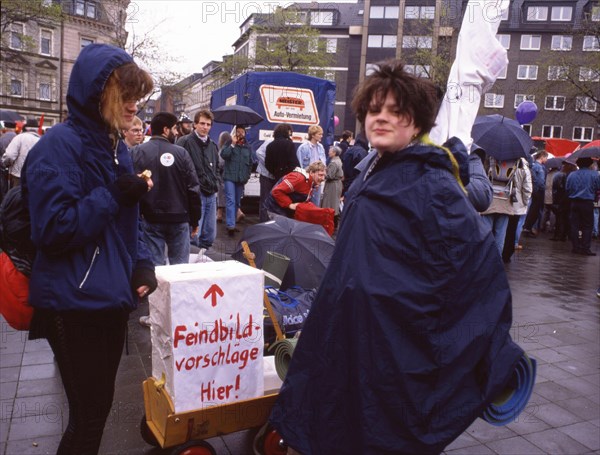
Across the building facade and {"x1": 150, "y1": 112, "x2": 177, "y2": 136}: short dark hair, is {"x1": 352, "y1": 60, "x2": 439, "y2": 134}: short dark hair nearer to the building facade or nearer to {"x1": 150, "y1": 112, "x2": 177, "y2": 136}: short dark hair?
{"x1": 150, "y1": 112, "x2": 177, "y2": 136}: short dark hair

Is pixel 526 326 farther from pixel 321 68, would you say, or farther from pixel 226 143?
pixel 321 68

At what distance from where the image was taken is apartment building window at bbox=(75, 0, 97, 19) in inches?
2277

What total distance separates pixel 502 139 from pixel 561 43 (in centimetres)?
5264

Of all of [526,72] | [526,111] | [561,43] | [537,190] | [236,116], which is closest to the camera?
[236,116]

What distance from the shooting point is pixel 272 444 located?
326 cm

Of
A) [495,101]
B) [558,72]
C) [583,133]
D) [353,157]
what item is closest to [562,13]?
[495,101]

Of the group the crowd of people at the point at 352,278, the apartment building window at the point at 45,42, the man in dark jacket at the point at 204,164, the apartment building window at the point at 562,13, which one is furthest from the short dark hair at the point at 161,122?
the apartment building window at the point at 562,13

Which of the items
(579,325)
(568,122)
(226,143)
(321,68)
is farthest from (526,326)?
(568,122)

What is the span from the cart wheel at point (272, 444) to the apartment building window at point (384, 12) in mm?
60167

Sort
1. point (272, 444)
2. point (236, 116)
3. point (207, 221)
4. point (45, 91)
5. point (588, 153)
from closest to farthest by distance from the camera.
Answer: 1. point (272, 444)
2. point (207, 221)
3. point (236, 116)
4. point (588, 153)
5. point (45, 91)

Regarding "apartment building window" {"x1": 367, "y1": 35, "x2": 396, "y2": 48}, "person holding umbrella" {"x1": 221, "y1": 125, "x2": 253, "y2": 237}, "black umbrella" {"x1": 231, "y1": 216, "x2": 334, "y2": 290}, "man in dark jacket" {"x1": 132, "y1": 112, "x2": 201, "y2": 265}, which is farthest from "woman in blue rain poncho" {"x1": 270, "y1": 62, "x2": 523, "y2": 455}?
"apartment building window" {"x1": 367, "y1": 35, "x2": 396, "y2": 48}

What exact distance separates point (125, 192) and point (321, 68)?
4145 cm

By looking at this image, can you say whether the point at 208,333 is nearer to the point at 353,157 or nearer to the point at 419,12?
the point at 353,157

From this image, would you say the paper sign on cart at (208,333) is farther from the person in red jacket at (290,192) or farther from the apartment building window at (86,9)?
the apartment building window at (86,9)
